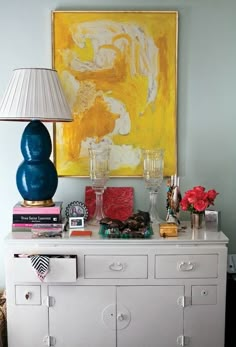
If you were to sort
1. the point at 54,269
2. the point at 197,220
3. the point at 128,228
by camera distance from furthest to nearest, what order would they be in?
the point at 197,220 < the point at 128,228 < the point at 54,269

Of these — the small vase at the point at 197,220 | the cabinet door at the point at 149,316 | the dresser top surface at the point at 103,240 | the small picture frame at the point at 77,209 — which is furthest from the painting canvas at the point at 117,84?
the cabinet door at the point at 149,316

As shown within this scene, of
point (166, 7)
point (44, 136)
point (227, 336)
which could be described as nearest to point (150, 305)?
point (227, 336)

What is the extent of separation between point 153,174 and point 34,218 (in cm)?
66

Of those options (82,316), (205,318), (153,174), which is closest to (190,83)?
(153,174)

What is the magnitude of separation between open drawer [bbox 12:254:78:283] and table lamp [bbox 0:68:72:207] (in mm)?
308

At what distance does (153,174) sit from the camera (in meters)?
2.30

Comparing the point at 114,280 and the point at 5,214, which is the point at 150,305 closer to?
the point at 114,280

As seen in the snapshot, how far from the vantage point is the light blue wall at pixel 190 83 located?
2344 millimetres

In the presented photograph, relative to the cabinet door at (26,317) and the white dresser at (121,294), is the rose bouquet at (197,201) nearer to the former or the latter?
the white dresser at (121,294)

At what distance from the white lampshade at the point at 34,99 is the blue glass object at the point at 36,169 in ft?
0.47

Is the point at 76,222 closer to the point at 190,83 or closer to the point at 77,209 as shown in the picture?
the point at 77,209

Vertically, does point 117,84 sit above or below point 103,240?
above

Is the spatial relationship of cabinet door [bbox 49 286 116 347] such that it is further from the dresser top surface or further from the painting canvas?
the painting canvas

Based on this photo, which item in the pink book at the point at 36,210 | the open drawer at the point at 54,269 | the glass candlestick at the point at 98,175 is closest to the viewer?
the open drawer at the point at 54,269
